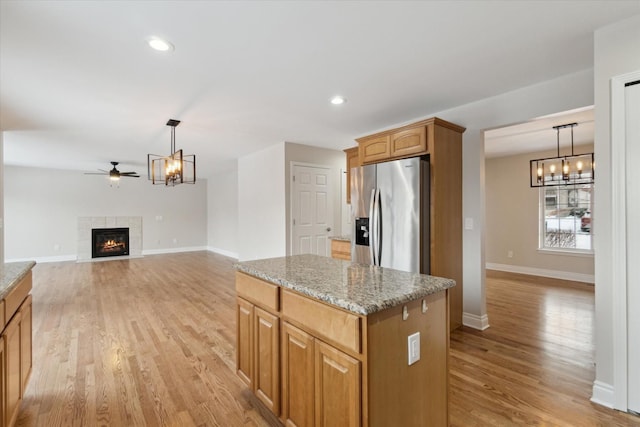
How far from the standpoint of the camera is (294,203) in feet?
17.4

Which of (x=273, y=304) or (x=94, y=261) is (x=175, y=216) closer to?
(x=94, y=261)

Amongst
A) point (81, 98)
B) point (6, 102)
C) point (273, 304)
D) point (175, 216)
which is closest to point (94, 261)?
point (175, 216)

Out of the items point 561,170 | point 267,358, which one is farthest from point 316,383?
point 561,170

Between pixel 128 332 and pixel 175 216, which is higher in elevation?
pixel 175 216

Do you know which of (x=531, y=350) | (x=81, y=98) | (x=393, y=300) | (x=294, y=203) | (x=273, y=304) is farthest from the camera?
(x=294, y=203)

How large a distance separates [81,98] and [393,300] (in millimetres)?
3747

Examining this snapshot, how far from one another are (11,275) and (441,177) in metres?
3.48

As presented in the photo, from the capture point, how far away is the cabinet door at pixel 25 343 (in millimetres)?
1878

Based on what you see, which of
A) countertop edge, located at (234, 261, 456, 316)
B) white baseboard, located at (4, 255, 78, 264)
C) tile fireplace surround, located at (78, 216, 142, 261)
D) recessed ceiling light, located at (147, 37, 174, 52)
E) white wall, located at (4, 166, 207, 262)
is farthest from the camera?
tile fireplace surround, located at (78, 216, 142, 261)

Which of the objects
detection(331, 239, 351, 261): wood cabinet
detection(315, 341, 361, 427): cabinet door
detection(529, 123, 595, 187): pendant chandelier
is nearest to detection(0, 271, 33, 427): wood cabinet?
detection(315, 341, 361, 427): cabinet door

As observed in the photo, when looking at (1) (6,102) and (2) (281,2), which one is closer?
(2) (281,2)

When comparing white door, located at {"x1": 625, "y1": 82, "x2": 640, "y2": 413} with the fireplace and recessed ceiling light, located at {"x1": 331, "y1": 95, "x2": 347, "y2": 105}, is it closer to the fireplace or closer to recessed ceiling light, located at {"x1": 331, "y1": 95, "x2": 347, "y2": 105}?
recessed ceiling light, located at {"x1": 331, "y1": 95, "x2": 347, "y2": 105}

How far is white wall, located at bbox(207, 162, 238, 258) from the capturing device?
855cm

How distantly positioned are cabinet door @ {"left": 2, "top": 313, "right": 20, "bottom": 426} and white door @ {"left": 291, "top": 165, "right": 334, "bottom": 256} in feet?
12.2
